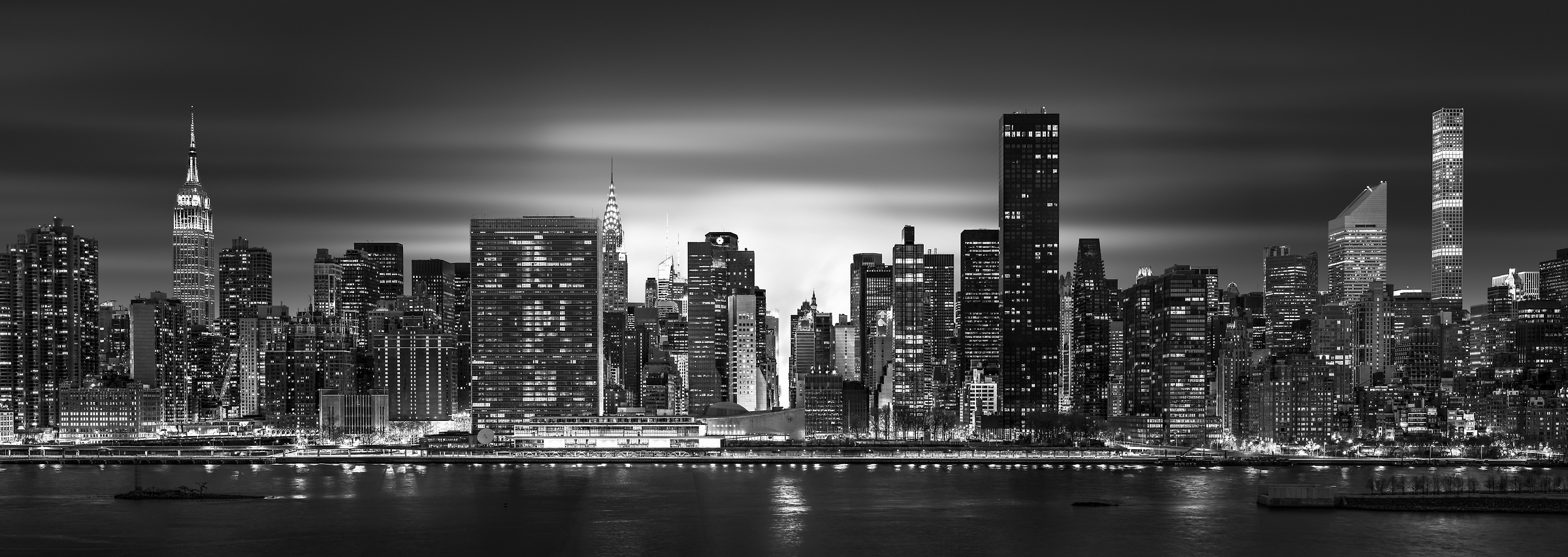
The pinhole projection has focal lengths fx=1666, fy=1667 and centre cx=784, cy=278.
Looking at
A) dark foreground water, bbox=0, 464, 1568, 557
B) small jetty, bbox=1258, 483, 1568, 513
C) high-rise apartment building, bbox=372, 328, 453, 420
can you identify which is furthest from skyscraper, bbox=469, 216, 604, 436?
small jetty, bbox=1258, 483, 1568, 513

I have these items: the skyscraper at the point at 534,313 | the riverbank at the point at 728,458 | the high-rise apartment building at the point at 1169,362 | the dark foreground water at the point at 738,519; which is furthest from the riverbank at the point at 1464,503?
the skyscraper at the point at 534,313

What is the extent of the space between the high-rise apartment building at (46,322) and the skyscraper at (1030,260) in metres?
105

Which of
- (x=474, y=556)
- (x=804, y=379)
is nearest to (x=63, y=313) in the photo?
(x=804, y=379)

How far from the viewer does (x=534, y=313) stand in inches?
6516

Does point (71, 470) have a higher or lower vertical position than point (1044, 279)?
lower

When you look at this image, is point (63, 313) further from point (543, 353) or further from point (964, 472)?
point (964, 472)

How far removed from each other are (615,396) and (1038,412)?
152 feet

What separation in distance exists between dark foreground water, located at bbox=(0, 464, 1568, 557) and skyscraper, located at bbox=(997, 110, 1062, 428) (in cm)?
6960

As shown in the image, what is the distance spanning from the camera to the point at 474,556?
226ft

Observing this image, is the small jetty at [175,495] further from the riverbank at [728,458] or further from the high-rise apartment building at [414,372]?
the high-rise apartment building at [414,372]

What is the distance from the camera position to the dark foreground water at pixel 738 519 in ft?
235

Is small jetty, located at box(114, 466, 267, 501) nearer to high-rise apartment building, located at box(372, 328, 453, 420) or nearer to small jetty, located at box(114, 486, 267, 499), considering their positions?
small jetty, located at box(114, 486, 267, 499)

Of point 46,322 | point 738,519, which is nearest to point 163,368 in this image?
point 46,322

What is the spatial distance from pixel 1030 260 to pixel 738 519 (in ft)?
374
